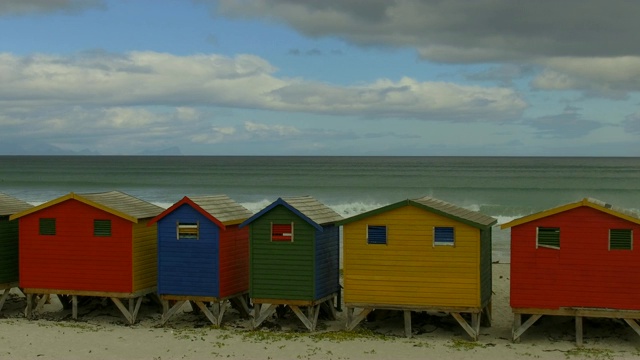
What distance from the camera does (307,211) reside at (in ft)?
80.0

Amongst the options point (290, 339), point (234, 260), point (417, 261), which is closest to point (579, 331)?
point (417, 261)

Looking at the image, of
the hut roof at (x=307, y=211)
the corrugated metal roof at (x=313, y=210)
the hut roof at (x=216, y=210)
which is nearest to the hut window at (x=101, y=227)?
the hut roof at (x=216, y=210)

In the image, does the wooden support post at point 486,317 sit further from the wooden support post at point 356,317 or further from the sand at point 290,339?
the wooden support post at point 356,317

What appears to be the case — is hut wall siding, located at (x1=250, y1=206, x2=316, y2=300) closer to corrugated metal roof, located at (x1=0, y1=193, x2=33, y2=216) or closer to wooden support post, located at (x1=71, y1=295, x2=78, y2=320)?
wooden support post, located at (x1=71, y1=295, x2=78, y2=320)

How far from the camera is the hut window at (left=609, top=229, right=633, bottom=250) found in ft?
72.4

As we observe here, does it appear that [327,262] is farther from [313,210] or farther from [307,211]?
[307,211]

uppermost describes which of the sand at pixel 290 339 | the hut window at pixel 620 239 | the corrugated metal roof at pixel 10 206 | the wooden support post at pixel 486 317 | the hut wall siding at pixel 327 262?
the corrugated metal roof at pixel 10 206

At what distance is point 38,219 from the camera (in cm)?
2630

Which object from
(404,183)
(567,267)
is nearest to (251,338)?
(567,267)

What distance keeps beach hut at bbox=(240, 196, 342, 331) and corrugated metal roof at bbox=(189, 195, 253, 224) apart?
39.4 inches

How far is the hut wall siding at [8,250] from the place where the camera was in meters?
27.4

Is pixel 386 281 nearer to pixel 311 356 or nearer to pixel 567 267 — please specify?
pixel 311 356

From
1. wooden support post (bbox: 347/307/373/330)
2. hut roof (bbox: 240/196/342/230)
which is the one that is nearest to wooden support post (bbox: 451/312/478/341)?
wooden support post (bbox: 347/307/373/330)

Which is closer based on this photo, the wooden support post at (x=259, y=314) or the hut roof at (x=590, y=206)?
the hut roof at (x=590, y=206)
